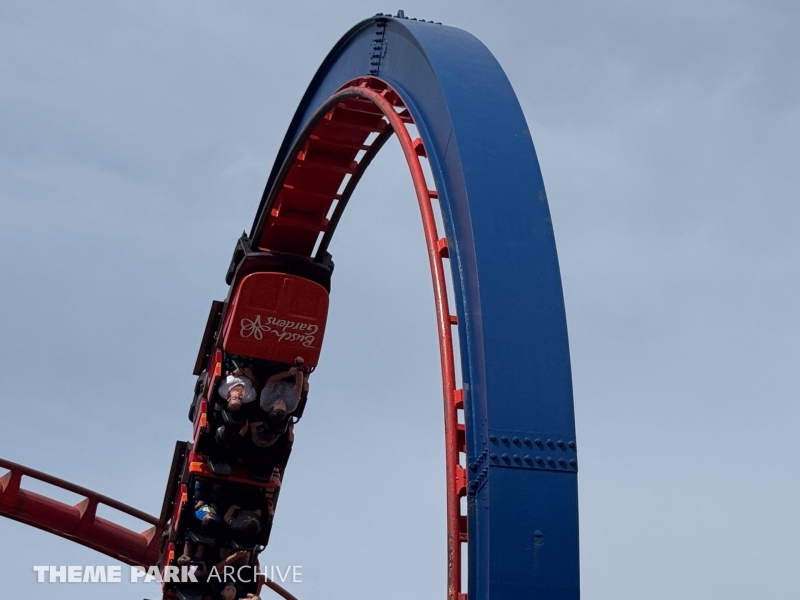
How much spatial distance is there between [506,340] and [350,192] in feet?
19.9

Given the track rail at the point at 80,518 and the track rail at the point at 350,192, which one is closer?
the track rail at the point at 350,192

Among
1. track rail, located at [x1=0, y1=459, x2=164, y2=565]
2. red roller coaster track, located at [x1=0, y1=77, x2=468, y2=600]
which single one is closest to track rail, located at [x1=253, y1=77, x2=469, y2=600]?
red roller coaster track, located at [x1=0, y1=77, x2=468, y2=600]

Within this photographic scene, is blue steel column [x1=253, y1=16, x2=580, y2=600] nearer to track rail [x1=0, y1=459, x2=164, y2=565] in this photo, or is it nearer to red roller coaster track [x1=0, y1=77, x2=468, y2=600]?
red roller coaster track [x1=0, y1=77, x2=468, y2=600]

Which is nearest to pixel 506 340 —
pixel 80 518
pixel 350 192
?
pixel 350 192

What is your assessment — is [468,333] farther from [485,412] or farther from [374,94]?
[374,94]

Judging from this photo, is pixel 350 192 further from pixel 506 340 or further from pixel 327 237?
pixel 506 340

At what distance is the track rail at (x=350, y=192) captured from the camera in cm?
722

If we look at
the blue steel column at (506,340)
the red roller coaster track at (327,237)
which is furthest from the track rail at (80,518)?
the blue steel column at (506,340)

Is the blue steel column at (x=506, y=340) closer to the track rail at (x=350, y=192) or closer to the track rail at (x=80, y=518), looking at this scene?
the track rail at (x=350, y=192)

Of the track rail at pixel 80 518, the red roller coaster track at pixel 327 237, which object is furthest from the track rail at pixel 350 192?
the track rail at pixel 80 518

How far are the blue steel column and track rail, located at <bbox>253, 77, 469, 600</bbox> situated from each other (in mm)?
217

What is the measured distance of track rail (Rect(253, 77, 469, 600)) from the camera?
7219 millimetres

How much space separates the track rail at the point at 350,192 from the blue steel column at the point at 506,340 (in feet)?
0.71

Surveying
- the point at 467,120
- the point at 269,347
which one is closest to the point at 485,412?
the point at 467,120
